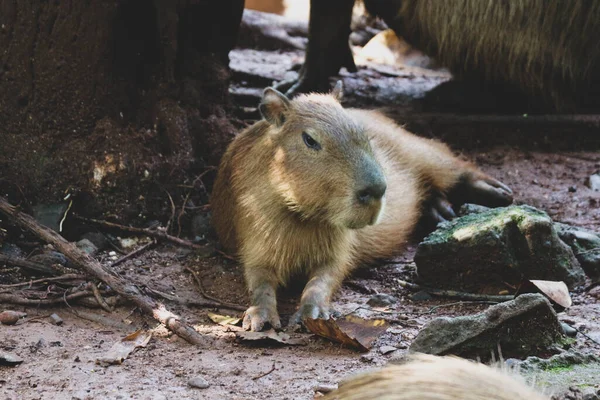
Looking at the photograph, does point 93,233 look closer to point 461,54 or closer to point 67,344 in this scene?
point 67,344

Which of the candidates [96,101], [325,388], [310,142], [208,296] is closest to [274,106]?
[310,142]

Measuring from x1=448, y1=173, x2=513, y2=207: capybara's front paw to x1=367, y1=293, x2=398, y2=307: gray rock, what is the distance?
125cm

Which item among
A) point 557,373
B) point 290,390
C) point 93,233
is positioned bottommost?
point 93,233

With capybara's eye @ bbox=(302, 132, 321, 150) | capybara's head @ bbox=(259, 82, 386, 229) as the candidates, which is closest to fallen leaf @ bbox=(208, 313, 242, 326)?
capybara's head @ bbox=(259, 82, 386, 229)

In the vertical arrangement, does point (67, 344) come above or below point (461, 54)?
below

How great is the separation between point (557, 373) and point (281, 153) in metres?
1.53

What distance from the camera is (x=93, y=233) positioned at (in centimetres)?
390

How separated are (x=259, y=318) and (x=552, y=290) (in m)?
1.13

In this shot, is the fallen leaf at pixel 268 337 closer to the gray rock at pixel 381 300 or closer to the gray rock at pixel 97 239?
the gray rock at pixel 381 300

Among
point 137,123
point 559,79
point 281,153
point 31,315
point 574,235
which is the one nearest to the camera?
point 31,315

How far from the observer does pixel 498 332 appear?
2.64 metres

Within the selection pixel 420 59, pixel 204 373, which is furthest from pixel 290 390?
pixel 420 59

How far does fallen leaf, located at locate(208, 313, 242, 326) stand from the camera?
318 centimetres

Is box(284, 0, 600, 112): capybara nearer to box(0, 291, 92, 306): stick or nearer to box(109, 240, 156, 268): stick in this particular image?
box(109, 240, 156, 268): stick
